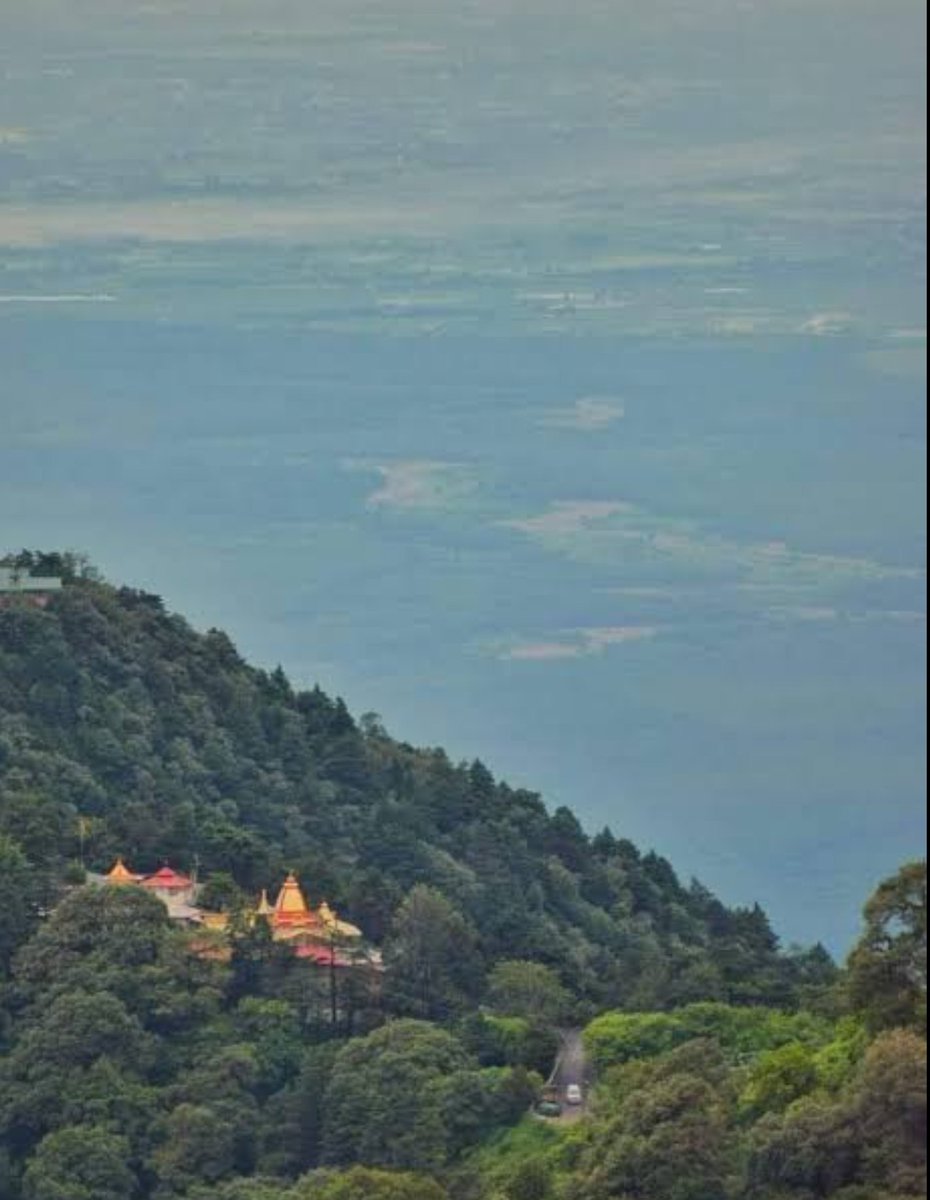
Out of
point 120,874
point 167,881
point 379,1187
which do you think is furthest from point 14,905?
point 379,1187

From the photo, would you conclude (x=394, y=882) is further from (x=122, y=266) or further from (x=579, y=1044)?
(x=122, y=266)

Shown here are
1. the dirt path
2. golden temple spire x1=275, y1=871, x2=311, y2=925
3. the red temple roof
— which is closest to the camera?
the dirt path

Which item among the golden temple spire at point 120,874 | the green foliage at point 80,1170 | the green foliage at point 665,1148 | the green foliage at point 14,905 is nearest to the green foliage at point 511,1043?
the green foliage at point 80,1170

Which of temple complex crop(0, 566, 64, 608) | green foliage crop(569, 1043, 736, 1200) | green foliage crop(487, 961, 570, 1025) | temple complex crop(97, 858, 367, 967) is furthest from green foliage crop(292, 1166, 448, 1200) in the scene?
temple complex crop(0, 566, 64, 608)

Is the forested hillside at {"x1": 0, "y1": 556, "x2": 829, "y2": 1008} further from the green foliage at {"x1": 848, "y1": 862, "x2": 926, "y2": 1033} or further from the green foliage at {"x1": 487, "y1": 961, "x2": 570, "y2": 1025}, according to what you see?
the green foliage at {"x1": 848, "y1": 862, "x2": 926, "y2": 1033}

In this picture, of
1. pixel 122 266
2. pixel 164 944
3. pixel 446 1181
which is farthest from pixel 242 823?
pixel 122 266

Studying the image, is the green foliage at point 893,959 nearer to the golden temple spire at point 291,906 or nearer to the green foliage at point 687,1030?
the green foliage at point 687,1030
